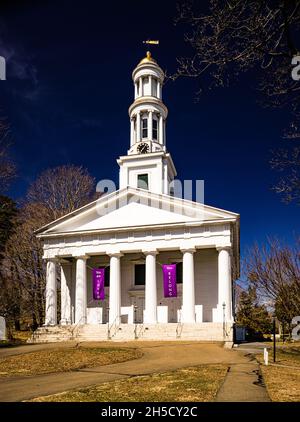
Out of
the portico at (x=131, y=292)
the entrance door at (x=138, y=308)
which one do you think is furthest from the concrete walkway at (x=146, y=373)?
the entrance door at (x=138, y=308)

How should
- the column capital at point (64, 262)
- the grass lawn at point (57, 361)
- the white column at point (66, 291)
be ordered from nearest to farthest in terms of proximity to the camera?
the grass lawn at point (57, 361) → the white column at point (66, 291) → the column capital at point (64, 262)

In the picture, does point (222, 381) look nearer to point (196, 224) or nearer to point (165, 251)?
point (196, 224)

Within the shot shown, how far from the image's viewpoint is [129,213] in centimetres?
3675

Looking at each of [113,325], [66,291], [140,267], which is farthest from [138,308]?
[66,291]

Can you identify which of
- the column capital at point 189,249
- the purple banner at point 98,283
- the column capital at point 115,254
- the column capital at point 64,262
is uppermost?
the column capital at point 189,249

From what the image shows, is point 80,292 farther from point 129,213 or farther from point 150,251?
point 129,213

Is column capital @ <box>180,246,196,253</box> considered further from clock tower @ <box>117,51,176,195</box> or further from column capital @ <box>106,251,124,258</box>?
clock tower @ <box>117,51,176,195</box>

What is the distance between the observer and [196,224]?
111 ft

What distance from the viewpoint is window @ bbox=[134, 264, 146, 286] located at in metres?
37.7

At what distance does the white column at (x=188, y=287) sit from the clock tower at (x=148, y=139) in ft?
33.4

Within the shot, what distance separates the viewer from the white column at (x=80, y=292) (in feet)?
115

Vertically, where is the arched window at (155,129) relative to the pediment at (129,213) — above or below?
above

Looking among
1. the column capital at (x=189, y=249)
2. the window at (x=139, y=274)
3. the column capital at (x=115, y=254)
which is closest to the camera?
the column capital at (x=189, y=249)

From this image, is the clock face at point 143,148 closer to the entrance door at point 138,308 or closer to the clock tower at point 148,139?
the clock tower at point 148,139
